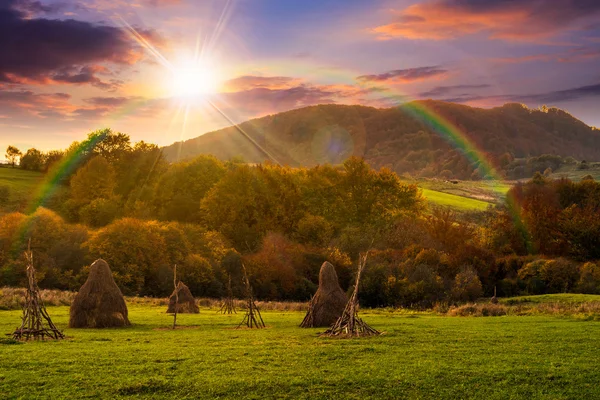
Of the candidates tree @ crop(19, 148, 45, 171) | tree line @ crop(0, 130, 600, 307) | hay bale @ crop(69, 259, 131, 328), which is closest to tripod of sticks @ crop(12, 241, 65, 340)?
hay bale @ crop(69, 259, 131, 328)

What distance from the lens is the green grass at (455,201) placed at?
432ft

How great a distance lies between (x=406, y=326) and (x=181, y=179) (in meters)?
74.3

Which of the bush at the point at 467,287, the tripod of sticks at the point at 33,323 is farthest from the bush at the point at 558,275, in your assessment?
the tripod of sticks at the point at 33,323

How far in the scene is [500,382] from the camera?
14305mm

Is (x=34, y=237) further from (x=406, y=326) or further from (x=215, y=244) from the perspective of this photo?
(x=406, y=326)

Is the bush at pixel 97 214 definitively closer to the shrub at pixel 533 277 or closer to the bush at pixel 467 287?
the bush at pixel 467 287

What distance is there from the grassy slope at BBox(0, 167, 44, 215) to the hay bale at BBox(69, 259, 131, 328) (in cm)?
6545

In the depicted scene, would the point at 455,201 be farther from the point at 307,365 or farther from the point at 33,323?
the point at 307,365

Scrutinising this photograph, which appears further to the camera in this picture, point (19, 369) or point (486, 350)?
point (486, 350)

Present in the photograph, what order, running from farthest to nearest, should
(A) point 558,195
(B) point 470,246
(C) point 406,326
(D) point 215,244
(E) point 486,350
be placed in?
1. (A) point 558,195
2. (D) point 215,244
3. (B) point 470,246
4. (C) point 406,326
5. (E) point 486,350

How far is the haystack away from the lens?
26141mm

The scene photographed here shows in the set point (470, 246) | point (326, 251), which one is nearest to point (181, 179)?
point (326, 251)

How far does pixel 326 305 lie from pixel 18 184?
97.8m

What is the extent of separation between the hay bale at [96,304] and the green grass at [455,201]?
109990 mm
